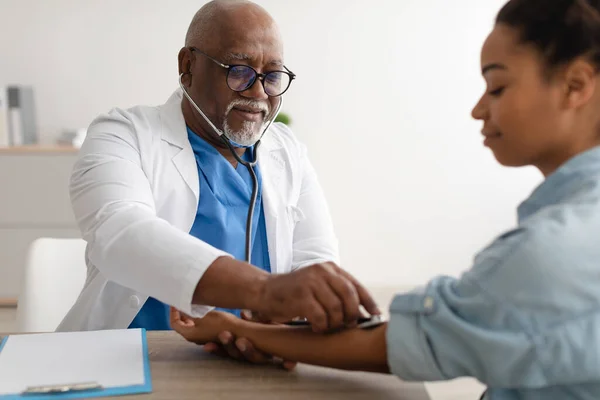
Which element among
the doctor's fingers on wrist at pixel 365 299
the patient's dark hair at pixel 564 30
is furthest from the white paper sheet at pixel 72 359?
the patient's dark hair at pixel 564 30

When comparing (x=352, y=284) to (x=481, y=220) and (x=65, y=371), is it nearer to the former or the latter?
(x=65, y=371)

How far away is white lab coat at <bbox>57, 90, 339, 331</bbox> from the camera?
1216 mm

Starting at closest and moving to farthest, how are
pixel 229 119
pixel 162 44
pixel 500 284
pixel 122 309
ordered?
pixel 500 284
pixel 122 309
pixel 229 119
pixel 162 44

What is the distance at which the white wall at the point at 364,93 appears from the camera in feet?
15.5

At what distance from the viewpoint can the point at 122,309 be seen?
161cm

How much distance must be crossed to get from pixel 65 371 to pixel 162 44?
12.9 feet

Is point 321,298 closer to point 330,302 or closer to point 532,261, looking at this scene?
point 330,302

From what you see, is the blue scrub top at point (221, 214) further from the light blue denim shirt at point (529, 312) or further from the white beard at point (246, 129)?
the light blue denim shirt at point (529, 312)

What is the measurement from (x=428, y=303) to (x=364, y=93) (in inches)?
160

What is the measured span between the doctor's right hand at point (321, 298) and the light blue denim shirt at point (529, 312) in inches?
5.4

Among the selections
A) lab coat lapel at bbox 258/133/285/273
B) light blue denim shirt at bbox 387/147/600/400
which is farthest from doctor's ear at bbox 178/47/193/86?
light blue denim shirt at bbox 387/147/600/400

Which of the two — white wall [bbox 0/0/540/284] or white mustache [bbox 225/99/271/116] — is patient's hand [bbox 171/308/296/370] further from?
white wall [bbox 0/0/540/284]

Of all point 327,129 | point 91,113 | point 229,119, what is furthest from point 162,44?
point 229,119

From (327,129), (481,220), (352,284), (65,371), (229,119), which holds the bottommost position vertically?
(481,220)
